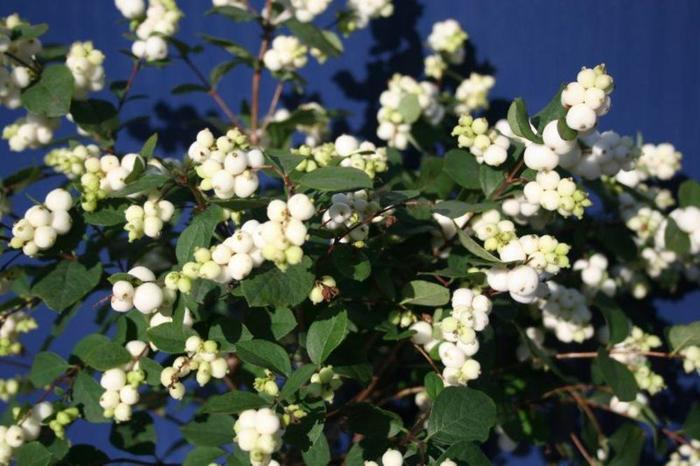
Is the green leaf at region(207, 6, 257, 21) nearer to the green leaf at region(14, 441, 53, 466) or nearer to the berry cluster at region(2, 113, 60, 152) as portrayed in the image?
the berry cluster at region(2, 113, 60, 152)

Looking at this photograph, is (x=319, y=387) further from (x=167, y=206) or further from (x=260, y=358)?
(x=167, y=206)

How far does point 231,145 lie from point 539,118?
1.34ft

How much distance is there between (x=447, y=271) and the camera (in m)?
0.93

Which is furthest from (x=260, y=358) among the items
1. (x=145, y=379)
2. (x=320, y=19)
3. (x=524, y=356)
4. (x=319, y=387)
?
(x=320, y=19)

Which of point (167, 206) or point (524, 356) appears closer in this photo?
point (167, 206)

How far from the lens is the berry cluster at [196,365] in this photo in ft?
2.74

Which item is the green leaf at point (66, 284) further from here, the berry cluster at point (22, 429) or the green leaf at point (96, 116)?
the green leaf at point (96, 116)

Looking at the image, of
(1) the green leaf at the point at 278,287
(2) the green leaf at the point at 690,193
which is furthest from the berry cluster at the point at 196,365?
(2) the green leaf at the point at 690,193

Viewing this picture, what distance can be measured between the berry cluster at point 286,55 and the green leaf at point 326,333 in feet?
2.07

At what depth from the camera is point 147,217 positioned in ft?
2.86

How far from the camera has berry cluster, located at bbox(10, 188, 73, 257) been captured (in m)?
0.90

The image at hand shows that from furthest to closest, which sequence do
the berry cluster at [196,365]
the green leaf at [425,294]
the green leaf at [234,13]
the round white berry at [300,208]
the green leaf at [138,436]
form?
the green leaf at [234,13]
the green leaf at [138,436]
the green leaf at [425,294]
the berry cluster at [196,365]
the round white berry at [300,208]

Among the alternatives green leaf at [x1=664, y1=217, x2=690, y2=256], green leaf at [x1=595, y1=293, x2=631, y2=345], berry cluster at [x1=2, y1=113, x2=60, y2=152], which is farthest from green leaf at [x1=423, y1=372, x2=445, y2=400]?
berry cluster at [x1=2, y1=113, x2=60, y2=152]

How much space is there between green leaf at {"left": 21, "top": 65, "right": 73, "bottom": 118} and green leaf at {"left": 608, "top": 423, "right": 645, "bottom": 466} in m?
1.09
